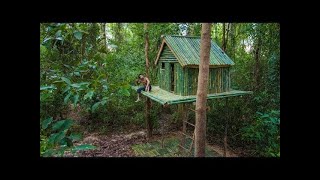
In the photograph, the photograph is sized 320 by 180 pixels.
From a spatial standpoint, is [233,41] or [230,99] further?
[233,41]

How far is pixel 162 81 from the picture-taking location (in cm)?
889

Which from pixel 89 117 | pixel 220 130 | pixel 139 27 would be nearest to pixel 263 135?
pixel 220 130

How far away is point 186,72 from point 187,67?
0.53 ft

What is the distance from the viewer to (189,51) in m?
7.87

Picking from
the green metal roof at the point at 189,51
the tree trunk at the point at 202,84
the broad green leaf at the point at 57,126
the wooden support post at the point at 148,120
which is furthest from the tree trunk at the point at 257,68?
the broad green leaf at the point at 57,126

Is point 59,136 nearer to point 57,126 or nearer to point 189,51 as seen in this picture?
point 57,126

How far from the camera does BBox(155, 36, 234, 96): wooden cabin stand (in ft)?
24.8

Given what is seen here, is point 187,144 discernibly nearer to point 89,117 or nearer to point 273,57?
point 273,57

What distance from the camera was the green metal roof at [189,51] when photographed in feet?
24.6

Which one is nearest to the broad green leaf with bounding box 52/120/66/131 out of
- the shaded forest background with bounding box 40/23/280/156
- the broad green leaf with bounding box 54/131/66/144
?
the broad green leaf with bounding box 54/131/66/144

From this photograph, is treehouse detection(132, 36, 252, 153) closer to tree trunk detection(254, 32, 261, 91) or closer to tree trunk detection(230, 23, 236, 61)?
tree trunk detection(254, 32, 261, 91)

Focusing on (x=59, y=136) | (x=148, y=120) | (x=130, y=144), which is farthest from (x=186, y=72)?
(x=59, y=136)

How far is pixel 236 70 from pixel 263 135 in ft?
13.4
